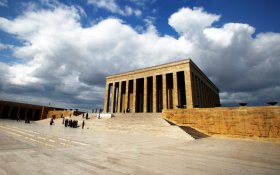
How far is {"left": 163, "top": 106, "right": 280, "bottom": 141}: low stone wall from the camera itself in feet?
46.6

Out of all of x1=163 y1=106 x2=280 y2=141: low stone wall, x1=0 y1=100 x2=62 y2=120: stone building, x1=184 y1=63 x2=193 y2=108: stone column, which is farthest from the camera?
x1=0 y1=100 x2=62 y2=120: stone building

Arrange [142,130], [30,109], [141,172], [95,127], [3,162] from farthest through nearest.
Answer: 1. [30,109]
2. [95,127]
3. [142,130]
4. [3,162]
5. [141,172]

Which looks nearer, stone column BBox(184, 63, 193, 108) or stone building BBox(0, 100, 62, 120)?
stone column BBox(184, 63, 193, 108)

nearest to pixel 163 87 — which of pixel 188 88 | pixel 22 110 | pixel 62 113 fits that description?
pixel 188 88

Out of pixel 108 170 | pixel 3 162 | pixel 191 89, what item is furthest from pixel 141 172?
pixel 191 89

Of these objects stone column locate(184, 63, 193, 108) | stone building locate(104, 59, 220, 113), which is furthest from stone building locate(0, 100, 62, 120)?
stone column locate(184, 63, 193, 108)

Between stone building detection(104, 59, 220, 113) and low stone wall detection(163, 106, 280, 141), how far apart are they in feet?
18.6

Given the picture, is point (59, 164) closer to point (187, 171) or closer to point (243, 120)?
point (187, 171)

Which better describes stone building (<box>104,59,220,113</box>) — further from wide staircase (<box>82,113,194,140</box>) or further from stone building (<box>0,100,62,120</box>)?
stone building (<box>0,100,62,120</box>)

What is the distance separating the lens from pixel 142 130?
1603 cm

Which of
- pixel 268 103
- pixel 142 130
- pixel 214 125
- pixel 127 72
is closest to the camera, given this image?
pixel 268 103

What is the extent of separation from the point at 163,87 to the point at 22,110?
4328 centimetres

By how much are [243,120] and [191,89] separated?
10.8m

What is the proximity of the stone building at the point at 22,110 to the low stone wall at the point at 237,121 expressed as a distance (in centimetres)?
4324
